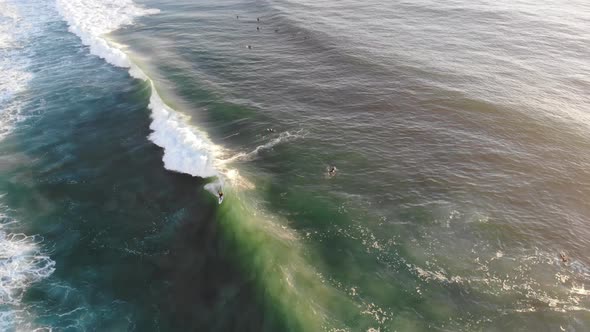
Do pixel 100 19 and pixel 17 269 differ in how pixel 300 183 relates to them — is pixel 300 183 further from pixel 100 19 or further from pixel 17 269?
pixel 100 19

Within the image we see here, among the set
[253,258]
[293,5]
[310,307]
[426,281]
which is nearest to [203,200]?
[253,258]

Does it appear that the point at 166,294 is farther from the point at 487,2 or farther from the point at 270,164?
the point at 487,2

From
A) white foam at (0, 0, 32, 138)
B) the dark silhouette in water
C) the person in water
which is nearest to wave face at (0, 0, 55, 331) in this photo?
white foam at (0, 0, 32, 138)

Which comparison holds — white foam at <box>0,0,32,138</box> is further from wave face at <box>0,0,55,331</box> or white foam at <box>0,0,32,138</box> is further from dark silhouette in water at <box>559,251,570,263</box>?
dark silhouette in water at <box>559,251,570,263</box>

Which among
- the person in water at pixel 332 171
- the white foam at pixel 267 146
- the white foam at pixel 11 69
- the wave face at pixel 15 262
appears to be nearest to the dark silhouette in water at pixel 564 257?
the person in water at pixel 332 171

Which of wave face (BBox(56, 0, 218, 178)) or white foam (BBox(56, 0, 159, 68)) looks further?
white foam (BBox(56, 0, 159, 68))

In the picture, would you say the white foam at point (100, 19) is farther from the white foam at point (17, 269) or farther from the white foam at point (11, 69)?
the white foam at point (17, 269)
